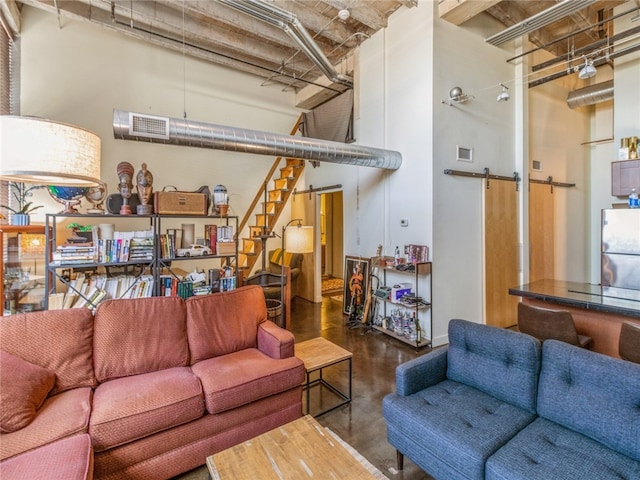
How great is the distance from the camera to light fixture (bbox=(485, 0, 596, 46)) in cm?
316

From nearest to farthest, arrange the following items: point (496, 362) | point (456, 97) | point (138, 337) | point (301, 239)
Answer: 1. point (496, 362)
2. point (138, 337)
3. point (301, 239)
4. point (456, 97)

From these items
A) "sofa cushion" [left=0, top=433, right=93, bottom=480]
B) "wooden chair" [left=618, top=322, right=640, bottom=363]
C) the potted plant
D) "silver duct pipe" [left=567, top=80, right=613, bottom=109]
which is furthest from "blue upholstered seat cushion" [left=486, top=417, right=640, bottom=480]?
"silver duct pipe" [left=567, top=80, right=613, bottom=109]

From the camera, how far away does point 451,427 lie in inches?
65.4

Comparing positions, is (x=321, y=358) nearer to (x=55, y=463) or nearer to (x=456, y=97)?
(x=55, y=463)

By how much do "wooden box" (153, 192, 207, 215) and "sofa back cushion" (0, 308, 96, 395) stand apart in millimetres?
1111

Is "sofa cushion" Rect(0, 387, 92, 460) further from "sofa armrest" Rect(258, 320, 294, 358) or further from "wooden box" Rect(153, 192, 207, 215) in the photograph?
"wooden box" Rect(153, 192, 207, 215)

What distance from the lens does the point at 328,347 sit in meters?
2.89

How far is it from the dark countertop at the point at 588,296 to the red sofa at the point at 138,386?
2.26 meters

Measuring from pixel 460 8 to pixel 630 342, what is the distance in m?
4.04

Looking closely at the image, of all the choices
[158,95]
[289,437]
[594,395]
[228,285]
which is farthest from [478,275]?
[158,95]

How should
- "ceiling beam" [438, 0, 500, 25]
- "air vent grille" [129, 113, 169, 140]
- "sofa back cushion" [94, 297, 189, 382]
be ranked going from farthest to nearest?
"ceiling beam" [438, 0, 500, 25] < "air vent grille" [129, 113, 169, 140] < "sofa back cushion" [94, 297, 189, 382]

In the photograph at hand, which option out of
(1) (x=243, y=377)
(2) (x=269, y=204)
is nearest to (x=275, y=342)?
(1) (x=243, y=377)

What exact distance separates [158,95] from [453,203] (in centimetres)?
506

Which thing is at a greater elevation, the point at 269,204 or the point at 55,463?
the point at 269,204
